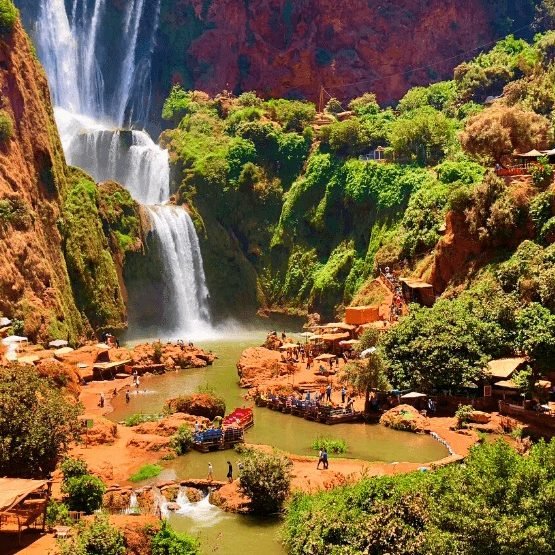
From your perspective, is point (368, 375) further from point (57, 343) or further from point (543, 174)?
point (57, 343)

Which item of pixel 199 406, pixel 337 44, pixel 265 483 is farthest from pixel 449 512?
pixel 337 44

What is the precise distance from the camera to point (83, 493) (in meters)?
22.2

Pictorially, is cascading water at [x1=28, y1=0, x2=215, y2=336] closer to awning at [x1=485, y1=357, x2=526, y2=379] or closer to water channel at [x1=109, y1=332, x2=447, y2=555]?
water channel at [x1=109, y1=332, x2=447, y2=555]

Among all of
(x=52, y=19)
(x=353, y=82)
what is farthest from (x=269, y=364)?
(x=52, y=19)

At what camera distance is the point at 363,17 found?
79312 mm

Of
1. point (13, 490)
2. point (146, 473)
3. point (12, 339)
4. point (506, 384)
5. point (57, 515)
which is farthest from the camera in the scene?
point (12, 339)

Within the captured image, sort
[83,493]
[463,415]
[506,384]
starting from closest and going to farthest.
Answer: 1. [83,493]
2. [463,415]
3. [506,384]

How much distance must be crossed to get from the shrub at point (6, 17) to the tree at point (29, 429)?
31.0 m

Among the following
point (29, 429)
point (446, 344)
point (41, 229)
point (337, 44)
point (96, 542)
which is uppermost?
point (337, 44)

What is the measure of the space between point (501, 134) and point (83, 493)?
100ft

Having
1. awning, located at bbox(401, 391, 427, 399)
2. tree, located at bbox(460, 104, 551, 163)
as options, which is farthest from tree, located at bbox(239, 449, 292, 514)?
tree, located at bbox(460, 104, 551, 163)

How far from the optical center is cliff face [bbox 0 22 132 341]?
43.9 meters

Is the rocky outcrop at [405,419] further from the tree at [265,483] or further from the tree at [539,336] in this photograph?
the tree at [265,483]

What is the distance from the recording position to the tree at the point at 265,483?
22.5m
